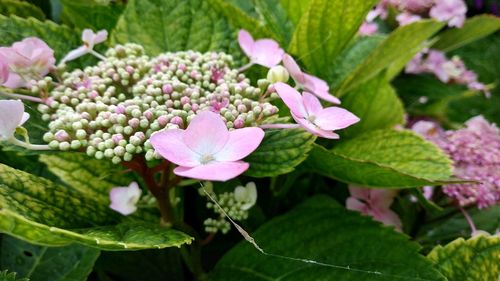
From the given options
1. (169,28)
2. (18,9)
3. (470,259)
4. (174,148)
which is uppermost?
(18,9)

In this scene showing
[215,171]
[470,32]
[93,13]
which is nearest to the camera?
[215,171]

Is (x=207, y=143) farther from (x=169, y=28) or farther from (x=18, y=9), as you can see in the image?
(x=18, y=9)

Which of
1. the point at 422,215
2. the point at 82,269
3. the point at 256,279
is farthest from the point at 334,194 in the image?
the point at 82,269

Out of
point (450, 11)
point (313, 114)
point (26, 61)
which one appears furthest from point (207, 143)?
point (450, 11)

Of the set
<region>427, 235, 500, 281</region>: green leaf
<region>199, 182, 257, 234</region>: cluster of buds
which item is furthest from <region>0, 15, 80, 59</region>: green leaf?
<region>427, 235, 500, 281</region>: green leaf

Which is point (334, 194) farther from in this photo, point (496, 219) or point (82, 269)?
point (82, 269)

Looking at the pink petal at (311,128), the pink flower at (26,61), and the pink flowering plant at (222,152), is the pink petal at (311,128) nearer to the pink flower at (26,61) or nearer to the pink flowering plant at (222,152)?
the pink flowering plant at (222,152)

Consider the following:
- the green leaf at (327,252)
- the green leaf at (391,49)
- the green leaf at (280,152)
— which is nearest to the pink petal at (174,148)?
the green leaf at (280,152)
